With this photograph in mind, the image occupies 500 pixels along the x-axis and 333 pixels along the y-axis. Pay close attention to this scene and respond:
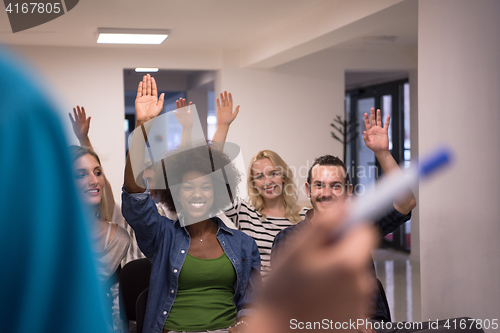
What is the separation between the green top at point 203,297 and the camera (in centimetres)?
192

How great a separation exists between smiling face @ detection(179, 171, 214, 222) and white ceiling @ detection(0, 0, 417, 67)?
6.30ft

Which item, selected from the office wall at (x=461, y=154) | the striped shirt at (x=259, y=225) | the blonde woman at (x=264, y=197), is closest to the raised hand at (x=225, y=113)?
the blonde woman at (x=264, y=197)

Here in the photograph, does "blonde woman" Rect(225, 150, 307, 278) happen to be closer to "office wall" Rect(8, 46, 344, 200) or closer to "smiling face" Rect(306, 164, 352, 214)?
"smiling face" Rect(306, 164, 352, 214)

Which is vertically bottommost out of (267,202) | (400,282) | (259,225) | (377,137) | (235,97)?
(400,282)

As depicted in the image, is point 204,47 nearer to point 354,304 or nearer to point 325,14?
point 325,14

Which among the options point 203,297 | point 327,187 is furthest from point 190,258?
point 327,187

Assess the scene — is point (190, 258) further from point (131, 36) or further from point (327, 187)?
point (131, 36)

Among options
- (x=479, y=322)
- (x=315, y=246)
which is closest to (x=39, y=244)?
(x=315, y=246)

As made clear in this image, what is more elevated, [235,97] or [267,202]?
[235,97]

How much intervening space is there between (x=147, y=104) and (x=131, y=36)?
3.42 meters

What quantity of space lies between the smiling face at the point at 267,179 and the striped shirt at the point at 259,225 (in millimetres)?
190

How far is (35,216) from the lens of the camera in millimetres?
302

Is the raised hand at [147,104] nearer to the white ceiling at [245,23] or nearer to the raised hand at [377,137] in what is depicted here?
the raised hand at [377,137]

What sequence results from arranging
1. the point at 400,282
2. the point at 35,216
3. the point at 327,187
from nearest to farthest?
1. the point at 35,216
2. the point at 327,187
3. the point at 400,282
